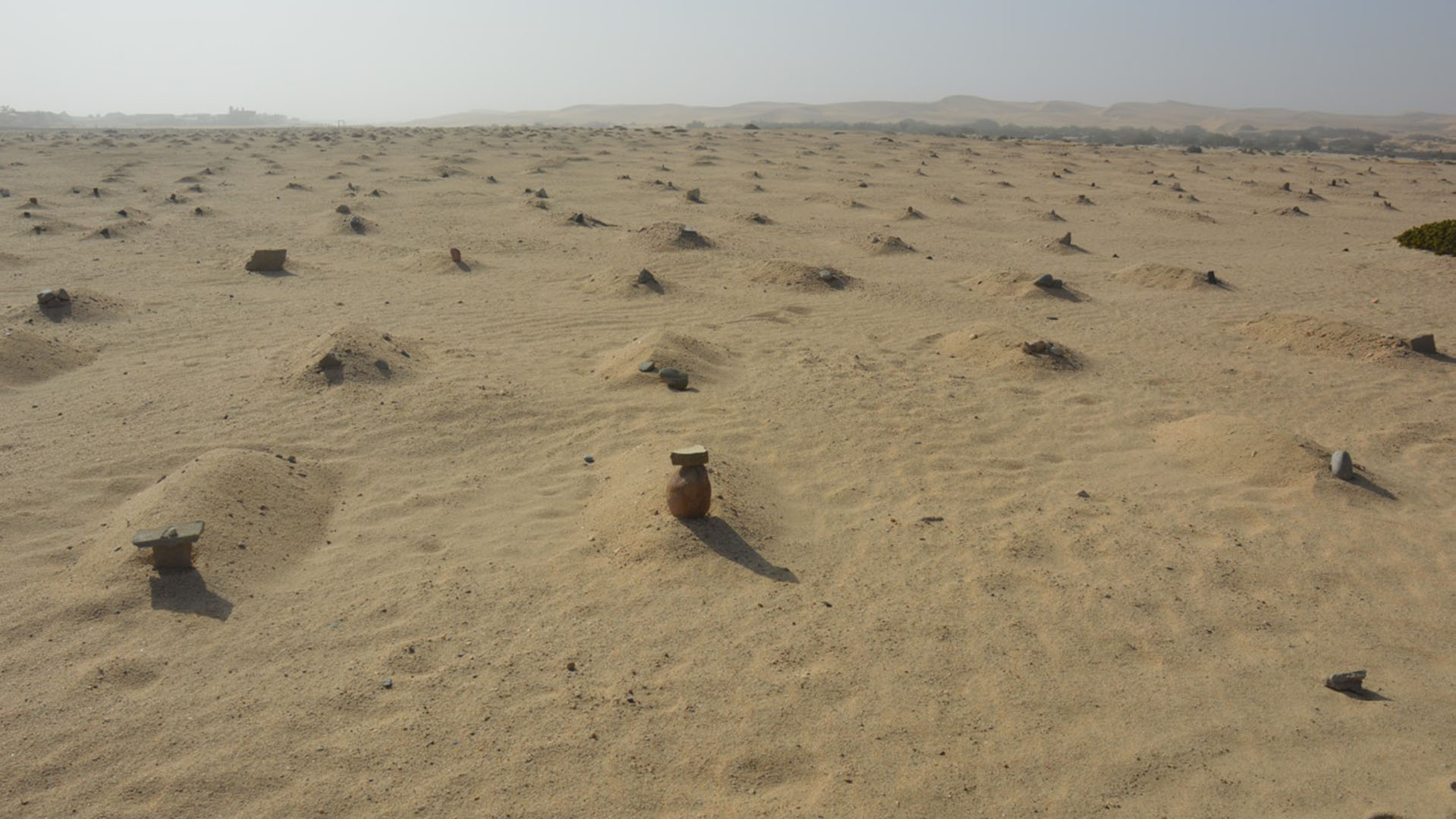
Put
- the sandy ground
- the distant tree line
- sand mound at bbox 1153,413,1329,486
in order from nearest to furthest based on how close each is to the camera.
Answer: the sandy ground < sand mound at bbox 1153,413,1329,486 < the distant tree line

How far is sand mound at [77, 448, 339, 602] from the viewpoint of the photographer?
4.06 meters

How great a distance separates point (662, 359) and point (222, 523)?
3533 millimetres

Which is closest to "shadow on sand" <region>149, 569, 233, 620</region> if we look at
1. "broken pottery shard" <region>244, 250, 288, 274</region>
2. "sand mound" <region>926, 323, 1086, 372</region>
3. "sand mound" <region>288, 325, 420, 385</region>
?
"sand mound" <region>288, 325, 420, 385</region>

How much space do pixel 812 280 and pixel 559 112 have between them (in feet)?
597

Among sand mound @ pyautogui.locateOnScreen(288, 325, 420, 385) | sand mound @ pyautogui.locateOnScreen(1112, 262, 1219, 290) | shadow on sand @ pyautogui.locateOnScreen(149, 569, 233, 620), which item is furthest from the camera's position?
sand mound @ pyautogui.locateOnScreen(1112, 262, 1219, 290)

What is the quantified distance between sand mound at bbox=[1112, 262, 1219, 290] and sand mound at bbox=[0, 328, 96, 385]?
36.8 feet

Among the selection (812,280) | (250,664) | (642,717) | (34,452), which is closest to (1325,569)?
(642,717)

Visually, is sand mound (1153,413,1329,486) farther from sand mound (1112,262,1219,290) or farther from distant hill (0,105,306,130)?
distant hill (0,105,306,130)

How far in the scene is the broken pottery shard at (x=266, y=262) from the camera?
10383mm

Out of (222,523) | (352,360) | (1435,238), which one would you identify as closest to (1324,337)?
(1435,238)

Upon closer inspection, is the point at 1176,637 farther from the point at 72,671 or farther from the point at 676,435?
the point at 72,671

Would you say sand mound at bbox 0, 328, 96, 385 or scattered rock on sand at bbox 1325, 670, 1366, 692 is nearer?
scattered rock on sand at bbox 1325, 670, 1366, 692

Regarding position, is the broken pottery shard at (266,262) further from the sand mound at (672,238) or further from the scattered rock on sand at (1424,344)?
the scattered rock on sand at (1424,344)

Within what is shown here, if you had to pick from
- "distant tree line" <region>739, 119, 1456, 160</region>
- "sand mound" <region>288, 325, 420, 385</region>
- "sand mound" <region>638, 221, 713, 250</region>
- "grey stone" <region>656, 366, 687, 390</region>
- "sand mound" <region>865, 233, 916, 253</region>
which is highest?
"distant tree line" <region>739, 119, 1456, 160</region>
